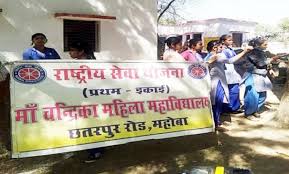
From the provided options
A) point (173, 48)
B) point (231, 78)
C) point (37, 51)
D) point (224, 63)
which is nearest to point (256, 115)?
point (231, 78)

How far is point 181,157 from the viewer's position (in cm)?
523

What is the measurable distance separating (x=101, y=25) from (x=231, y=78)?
196 inches

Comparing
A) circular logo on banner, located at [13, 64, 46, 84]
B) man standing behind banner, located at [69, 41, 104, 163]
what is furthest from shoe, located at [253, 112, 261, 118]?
circular logo on banner, located at [13, 64, 46, 84]

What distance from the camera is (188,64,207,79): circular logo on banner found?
17.6 ft

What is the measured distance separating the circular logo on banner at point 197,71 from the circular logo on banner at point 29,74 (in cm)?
→ 190

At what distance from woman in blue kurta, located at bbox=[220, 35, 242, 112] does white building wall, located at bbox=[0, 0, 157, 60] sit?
476 centimetres

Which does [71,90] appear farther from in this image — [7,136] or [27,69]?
[7,136]

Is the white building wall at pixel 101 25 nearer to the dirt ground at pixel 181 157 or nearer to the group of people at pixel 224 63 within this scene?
the group of people at pixel 224 63

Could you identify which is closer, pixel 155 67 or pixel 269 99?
pixel 155 67

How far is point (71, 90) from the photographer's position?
4504 mm

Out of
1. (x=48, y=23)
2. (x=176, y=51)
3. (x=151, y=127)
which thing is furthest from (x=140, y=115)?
(x=48, y=23)

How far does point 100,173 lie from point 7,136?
7.39ft

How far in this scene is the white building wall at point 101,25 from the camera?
32.6 feet

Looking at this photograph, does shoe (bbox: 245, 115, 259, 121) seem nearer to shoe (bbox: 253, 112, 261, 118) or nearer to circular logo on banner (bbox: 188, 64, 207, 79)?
shoe (bbox: 253, 112, 261, 118)
